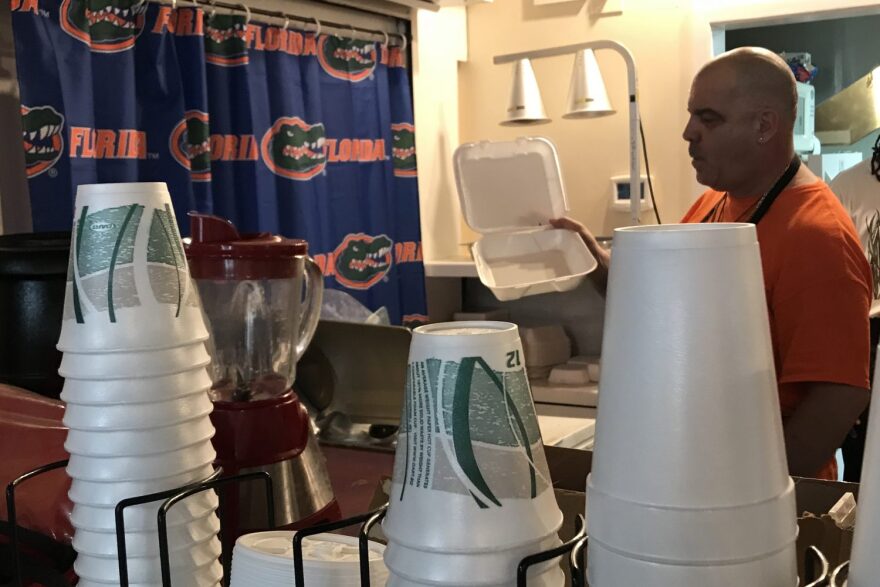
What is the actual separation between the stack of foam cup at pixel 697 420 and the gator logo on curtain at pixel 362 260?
2.61m

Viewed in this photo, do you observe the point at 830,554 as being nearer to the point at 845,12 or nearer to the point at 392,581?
the point at 392,581

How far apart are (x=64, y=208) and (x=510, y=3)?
218 centimetres

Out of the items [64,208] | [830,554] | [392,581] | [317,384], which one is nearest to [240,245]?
[392,581]

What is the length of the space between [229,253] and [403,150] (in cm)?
252

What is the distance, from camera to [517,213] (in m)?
2.90

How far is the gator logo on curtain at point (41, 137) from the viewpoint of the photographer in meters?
2.05

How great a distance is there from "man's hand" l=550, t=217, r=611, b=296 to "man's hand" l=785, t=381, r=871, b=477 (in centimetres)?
90

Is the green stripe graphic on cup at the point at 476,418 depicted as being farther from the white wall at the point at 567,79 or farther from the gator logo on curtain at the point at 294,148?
the white wall at the point at 567,79

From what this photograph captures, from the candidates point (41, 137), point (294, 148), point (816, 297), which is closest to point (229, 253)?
point (816, 297)

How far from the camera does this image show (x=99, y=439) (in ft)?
2.01

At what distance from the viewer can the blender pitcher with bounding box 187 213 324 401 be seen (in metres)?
0.81

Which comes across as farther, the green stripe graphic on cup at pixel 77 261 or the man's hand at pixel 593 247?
the man's hand at pixel 593 247

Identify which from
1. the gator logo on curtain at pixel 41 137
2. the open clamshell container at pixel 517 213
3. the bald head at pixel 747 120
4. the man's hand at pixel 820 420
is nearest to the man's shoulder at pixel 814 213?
the bald head at pixel 747 120

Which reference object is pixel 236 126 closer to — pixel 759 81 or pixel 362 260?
pixel 362 260
